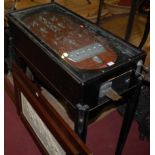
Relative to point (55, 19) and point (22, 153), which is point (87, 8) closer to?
point (55, 19)

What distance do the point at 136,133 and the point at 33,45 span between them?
0.87 meters

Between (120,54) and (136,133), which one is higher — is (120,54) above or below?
above

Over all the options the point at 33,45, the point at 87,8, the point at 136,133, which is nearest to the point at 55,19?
the point at 33,45

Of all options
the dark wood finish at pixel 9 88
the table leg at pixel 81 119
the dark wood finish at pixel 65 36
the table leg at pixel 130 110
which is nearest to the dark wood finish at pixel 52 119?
the table leg at pixel 81 119

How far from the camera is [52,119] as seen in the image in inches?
34.6

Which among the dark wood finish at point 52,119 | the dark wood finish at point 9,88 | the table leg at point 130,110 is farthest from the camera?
the dark wood finish at point 9,88

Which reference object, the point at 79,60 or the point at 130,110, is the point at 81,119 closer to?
the point at 79,60

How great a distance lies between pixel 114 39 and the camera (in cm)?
97

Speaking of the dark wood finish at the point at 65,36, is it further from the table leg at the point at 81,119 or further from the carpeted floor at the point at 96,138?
the carpeted floor at the point at 96,138

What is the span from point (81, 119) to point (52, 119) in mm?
138

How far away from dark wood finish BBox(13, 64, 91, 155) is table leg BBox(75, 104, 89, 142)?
0.04m

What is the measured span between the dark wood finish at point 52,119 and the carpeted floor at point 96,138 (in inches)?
15.3

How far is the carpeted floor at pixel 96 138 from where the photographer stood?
134 cm

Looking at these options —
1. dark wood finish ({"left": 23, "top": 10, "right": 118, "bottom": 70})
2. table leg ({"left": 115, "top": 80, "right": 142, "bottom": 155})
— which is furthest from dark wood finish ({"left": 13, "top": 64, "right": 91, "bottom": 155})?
table leg ({"left": 115, "top": 80, "right": 142, "bottom": 155})
